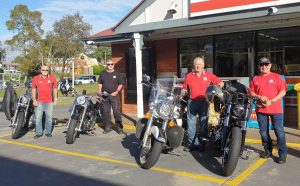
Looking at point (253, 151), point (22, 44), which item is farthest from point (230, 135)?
point (22, 44)

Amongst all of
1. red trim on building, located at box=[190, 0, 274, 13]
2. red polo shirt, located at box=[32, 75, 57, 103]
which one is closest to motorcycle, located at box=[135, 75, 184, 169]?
red trim on building, located at box=[190, 0, 274, 13]

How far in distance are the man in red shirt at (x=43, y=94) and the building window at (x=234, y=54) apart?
5.03 meters

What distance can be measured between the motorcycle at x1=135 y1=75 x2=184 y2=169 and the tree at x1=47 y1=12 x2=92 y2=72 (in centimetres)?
3824

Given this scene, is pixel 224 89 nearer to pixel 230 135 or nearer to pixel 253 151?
pixel 230 135

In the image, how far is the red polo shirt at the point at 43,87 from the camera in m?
8.31

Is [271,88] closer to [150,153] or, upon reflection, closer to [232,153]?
[232,153]

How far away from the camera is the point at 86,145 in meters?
7.66

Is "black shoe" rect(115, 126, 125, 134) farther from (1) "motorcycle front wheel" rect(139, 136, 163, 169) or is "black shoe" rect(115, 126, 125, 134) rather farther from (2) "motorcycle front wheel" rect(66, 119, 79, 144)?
(1) "motorcycle front wheel" rect(139, 136, 163, 169)

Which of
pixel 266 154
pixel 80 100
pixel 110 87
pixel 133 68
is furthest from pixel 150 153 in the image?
pixel 133 68

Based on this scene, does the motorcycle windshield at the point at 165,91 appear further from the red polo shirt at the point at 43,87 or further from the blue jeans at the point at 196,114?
the red polo shirt at the point at 43,87

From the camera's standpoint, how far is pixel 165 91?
6.13 metres

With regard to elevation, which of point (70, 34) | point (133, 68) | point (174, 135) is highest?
point (70, 34)

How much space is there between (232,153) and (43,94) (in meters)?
4.99

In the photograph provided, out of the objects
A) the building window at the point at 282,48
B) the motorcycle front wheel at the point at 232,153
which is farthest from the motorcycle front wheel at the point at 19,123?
the building window at the point at 282,48
